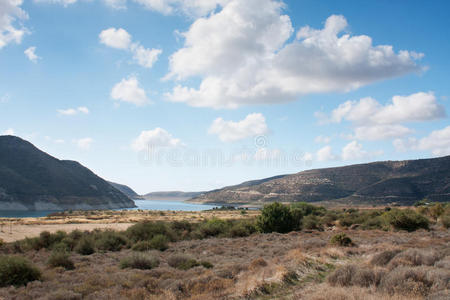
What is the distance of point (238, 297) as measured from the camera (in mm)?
9102

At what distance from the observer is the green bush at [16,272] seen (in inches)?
484

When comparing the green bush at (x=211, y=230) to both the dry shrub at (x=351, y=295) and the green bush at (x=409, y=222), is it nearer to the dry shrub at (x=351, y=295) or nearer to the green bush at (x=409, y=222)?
the green bush at (x=409, y=222)

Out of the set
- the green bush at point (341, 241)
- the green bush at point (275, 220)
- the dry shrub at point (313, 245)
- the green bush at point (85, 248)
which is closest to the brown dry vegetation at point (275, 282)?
the dry shrub at point (313, 245)

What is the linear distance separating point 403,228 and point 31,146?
16912 cm

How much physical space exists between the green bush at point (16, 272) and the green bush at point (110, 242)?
12.4 meters

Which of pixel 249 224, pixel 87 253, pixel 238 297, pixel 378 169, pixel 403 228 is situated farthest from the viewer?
pixel 378 169

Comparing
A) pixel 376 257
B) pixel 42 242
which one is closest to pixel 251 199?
pixel 42 242

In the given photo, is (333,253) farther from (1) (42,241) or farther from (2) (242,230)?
(1) (42,241)

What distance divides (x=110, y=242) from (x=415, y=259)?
71.1 ft

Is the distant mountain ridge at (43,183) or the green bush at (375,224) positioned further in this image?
the distant mountain ridge at (43,183)

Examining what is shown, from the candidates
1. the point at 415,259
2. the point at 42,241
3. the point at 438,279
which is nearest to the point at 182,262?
the point at 415,259

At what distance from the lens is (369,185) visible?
4754 inches

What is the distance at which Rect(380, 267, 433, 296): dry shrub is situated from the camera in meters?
7.86

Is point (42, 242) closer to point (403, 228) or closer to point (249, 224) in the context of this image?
point (249, 224)
